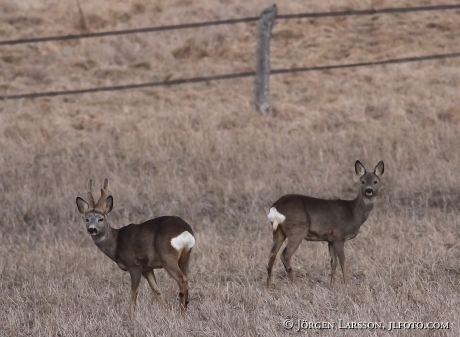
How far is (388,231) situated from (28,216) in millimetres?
4632

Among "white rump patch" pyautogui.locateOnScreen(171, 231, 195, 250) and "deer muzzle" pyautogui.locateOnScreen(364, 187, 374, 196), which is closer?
"white rump patch" pyautogui.locateOnScreen(171, 231, 195, 250)

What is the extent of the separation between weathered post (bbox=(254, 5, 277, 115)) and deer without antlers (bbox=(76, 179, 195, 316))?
761 centimetres

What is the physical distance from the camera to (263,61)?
15.8 m

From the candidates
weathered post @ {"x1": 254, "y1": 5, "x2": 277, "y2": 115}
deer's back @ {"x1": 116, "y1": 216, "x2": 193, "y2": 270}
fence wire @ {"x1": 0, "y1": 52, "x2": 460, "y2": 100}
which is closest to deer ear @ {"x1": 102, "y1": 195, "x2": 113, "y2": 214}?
deer's back @ {"x1": 116, "y1": 216, "x2": 193, "y2": 270}

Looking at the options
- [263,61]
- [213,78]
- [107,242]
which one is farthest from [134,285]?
[213,78]

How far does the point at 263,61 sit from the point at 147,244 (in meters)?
8.05

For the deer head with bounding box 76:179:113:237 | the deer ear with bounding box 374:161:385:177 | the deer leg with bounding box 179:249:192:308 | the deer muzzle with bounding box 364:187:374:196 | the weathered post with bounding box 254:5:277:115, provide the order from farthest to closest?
the weathered post with bounding box 254:5:277:115 < the deer ear with bounding box 374:161:385:177 < the deer muzzle with bounding box 364:187:374:196 < the deer head with bounding box 76:179:113:237 < the deer leg with bounding box 179:249:192:308

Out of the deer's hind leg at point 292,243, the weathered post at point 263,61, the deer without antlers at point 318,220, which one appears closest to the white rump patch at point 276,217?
the deer without antlers at point 318,220

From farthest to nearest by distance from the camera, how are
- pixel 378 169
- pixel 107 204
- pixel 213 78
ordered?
pixel 213 78 → pixel 378 169 → pixel 107 204

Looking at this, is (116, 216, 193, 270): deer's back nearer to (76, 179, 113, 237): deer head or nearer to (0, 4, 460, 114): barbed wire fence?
(76, 179, 113, 237): deer head

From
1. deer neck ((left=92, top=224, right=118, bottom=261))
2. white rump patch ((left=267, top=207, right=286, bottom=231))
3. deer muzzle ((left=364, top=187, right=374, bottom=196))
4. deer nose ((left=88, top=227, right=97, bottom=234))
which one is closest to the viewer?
deer nose ((left=88, top=227, right=97, bottom=234))

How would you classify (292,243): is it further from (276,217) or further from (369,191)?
(369,191)

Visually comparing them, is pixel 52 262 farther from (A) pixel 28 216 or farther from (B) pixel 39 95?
(B) pixel 39 95

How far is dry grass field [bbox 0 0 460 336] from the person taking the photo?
815 centimetres
